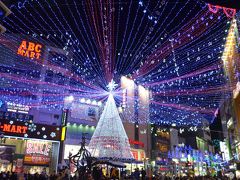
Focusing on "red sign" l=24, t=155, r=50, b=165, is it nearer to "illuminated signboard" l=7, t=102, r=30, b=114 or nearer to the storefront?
the storefront

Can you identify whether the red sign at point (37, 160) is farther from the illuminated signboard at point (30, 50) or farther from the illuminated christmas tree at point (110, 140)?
the illuminated signboard at point (30, 50)

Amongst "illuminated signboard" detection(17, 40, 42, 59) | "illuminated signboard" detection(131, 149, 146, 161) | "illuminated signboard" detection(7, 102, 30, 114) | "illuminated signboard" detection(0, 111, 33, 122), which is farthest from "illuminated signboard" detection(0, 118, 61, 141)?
"illuminated signboard" detection(131, 149, 146, 161)

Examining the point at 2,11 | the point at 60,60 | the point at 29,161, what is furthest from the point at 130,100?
the point at 2,11

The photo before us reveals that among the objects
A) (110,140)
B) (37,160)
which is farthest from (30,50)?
(110,140)

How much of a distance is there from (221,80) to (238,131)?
51.3 feet

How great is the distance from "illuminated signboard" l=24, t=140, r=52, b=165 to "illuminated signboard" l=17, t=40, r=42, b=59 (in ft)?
34.4

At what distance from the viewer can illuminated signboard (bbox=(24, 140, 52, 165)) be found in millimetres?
27266

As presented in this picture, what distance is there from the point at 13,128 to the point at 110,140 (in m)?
11.0

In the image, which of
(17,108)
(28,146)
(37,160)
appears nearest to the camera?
(28,146)

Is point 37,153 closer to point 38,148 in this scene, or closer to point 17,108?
point 38,148

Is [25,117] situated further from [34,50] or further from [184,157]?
[184,157]

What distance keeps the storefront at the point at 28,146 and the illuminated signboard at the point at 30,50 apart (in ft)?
29.5

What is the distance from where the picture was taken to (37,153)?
91.5ft

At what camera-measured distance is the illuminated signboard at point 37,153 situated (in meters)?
27.3
